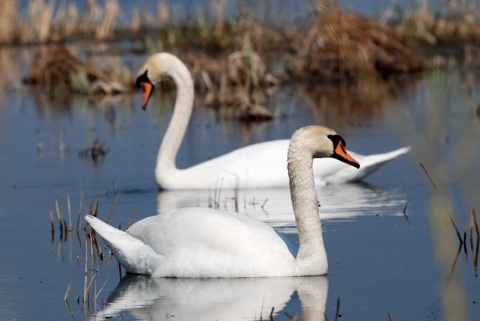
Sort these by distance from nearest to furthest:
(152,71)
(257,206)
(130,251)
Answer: (130,251) < (257,206) < (152,71)

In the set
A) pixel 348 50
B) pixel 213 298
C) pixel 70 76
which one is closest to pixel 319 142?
pixel 213 298

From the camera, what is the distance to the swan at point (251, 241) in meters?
7.29

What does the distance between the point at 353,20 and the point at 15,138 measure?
5989mm

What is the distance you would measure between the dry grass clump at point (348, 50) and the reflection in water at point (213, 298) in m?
11.8

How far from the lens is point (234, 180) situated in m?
11.1

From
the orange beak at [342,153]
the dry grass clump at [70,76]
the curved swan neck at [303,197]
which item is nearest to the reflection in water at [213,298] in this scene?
the curved swan neck at [303,197]

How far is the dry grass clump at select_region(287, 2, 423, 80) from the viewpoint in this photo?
19.1 m

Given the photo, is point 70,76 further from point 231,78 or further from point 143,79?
point 143,79

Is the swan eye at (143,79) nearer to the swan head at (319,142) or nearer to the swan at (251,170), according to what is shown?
the swan at (251,170)

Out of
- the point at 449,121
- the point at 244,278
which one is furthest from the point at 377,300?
the point at 449,121

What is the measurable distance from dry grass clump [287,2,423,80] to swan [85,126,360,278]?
37.8ft

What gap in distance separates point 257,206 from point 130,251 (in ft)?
8.84

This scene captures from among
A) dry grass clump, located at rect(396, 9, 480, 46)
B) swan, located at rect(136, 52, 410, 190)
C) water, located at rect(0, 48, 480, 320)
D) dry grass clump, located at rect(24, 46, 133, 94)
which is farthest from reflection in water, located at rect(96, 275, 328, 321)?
dry grass clump, located at rect(396, 9, 480, 46)

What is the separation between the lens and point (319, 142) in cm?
736
